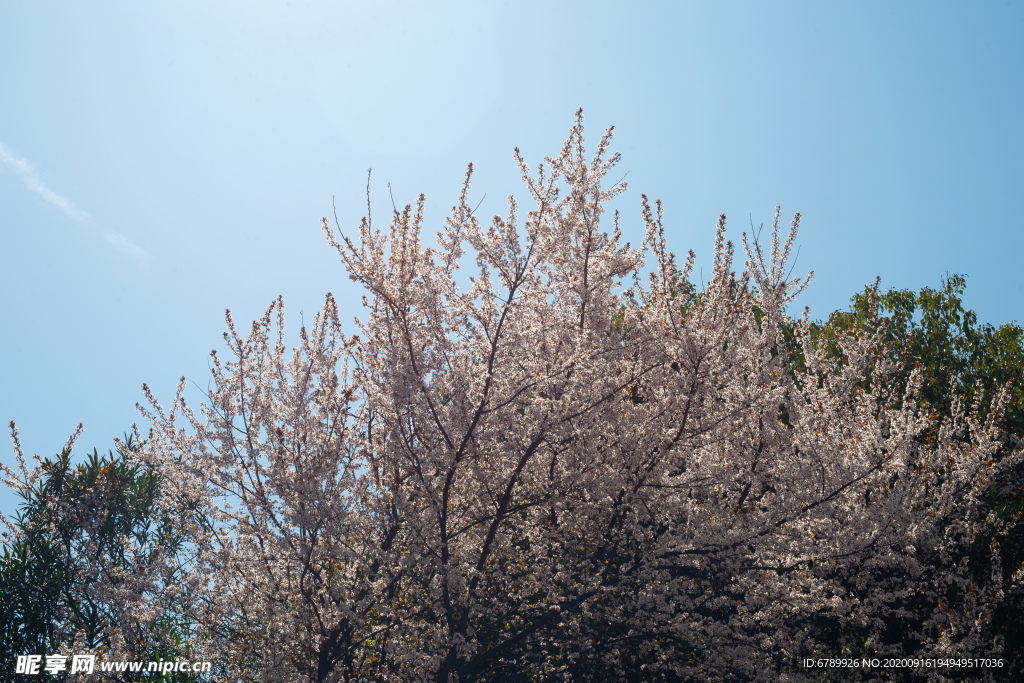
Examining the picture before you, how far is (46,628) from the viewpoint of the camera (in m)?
13.9

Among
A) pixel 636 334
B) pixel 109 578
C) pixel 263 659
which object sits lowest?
pixel 263 659

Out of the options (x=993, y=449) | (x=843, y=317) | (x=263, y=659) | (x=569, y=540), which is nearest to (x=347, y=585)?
(x=263, y=659)

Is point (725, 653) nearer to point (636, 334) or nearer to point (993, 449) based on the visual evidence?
point (636, 334)

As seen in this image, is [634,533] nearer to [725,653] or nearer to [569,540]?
[569,540]

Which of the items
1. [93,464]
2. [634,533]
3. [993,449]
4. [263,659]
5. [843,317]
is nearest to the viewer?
[263,659]

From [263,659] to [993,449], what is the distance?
940 centimetres

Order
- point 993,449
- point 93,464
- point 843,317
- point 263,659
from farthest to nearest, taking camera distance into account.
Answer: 1. point 843,317
2. point 93,464
3. point 993,449
4. point 263,659

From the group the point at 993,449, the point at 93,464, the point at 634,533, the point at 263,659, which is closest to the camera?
the point at 263,659

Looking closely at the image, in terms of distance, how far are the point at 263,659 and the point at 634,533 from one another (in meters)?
4.42

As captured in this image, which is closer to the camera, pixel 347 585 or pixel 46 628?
pixel 347 585

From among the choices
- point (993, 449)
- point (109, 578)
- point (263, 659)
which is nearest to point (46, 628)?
point (109, 578)

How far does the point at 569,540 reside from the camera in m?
7.41

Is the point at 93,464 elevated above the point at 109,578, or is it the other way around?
the point at 93,464

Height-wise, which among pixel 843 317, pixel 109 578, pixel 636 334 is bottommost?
pixel 109 578
